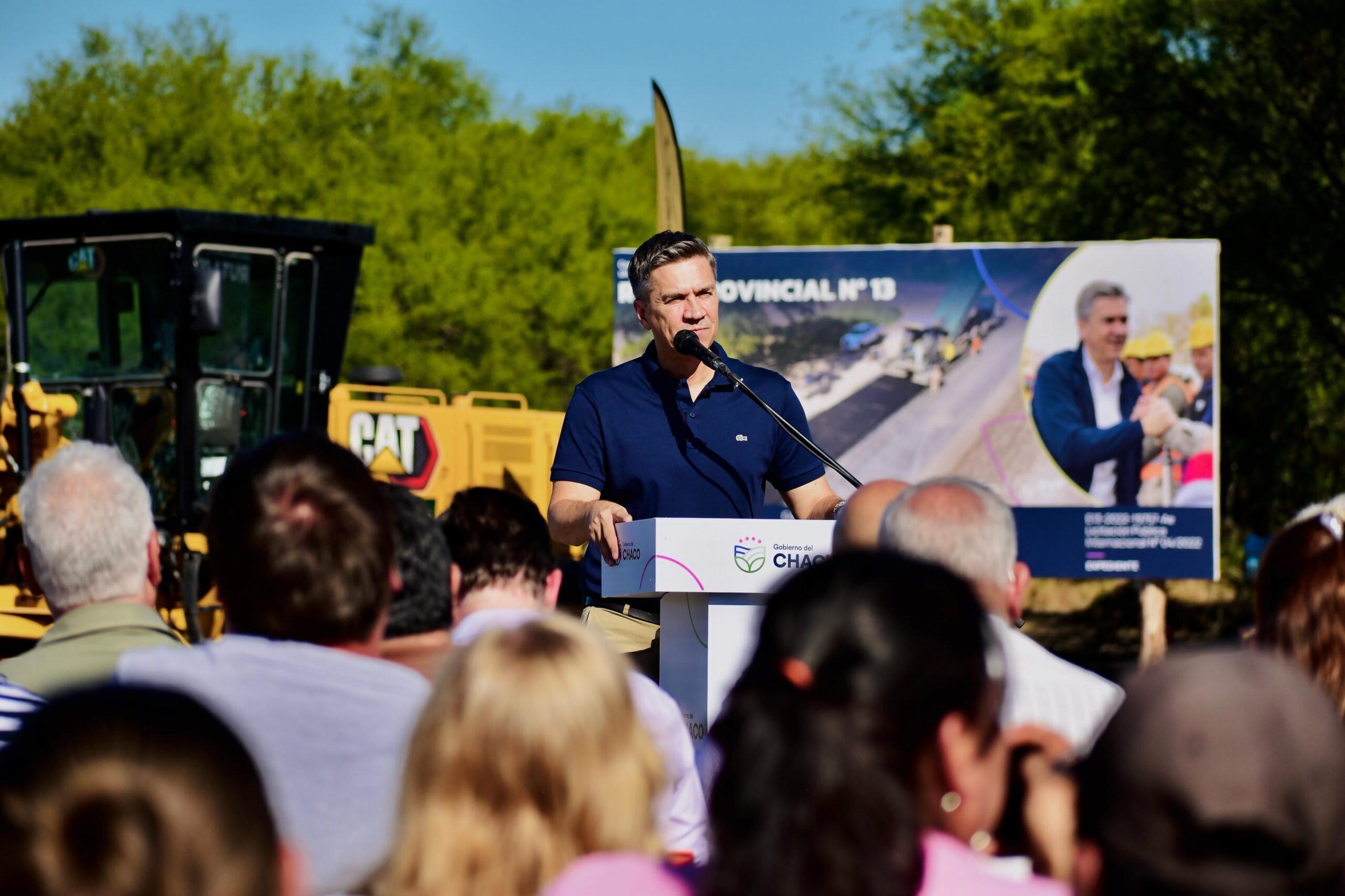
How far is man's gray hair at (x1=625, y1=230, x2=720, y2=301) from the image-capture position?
4.43m

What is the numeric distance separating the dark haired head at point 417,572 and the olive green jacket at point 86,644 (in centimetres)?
44

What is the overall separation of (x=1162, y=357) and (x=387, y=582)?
12612 millimetres

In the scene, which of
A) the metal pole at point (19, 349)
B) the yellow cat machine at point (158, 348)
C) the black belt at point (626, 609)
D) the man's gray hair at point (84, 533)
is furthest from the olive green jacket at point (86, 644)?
the metal pole at point (19, 349)

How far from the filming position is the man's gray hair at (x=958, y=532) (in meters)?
2.59

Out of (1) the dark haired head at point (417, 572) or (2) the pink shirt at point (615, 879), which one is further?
(1) the dark haired head at point (417, 572)

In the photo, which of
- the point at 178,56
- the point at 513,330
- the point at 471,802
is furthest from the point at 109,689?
the point at 178,56

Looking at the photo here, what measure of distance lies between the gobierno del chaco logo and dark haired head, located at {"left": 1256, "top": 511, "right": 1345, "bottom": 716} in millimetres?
1175

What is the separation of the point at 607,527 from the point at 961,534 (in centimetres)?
158

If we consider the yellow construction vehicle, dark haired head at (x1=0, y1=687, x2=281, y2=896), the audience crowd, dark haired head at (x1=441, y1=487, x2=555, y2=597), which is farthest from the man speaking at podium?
the yellow construction vehicle

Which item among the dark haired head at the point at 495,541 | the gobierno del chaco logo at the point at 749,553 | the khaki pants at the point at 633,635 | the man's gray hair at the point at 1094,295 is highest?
the man's gray hair at the point at 1094,295

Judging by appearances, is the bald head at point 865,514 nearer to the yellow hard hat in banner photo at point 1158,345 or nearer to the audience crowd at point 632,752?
the audience crowd at point 632,752

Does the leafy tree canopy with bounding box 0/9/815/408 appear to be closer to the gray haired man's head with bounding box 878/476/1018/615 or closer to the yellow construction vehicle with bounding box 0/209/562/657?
the yellow construction vehicle with bounding box 0/209/562/657

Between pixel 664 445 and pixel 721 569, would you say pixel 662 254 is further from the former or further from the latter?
pixel 721 569

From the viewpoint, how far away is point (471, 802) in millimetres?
1912
